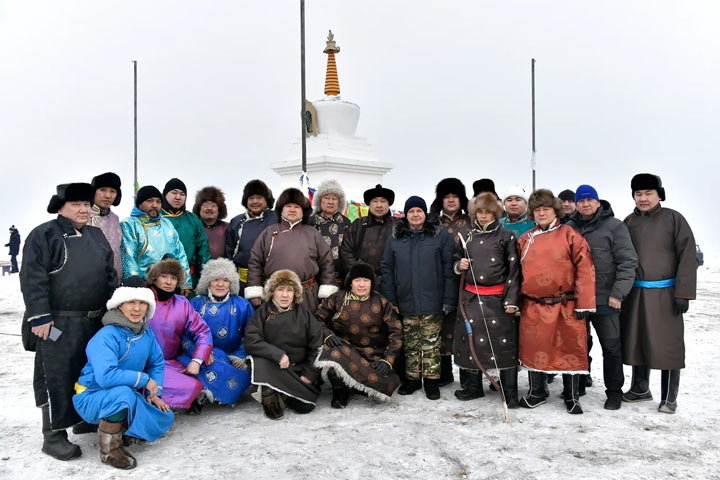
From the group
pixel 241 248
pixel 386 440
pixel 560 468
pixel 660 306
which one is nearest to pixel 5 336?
pixel 241 248

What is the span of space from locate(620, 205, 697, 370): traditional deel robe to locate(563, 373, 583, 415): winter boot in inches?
20.2

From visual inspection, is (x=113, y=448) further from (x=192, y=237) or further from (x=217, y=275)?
(x=192, y=237)

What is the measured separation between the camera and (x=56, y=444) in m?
3.54

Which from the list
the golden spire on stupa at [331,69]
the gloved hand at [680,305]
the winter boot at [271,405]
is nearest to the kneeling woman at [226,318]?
the winter boot at [271,405]

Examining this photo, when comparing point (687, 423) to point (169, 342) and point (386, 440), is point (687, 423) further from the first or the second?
point (169, 342)

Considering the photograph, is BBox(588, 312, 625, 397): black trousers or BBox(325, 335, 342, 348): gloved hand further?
BBox(325, 335, 342, 348): gloved hand

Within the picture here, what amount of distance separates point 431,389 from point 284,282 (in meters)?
1.59

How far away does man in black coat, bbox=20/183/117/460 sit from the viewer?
342 cm

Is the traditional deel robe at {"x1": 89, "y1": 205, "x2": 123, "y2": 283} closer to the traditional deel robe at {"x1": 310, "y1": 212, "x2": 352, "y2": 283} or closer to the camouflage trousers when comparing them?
the traditional deel robe at {"x1": 310, "y1": 212, "x2": 352, "y2": 283}

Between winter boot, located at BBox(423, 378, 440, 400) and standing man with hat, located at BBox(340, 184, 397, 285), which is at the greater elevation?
standing man with hat, located at BBox(340, 184, 397, 285)

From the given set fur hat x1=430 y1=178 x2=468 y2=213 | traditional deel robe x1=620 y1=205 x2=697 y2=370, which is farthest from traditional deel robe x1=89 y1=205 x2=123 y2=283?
traditional deel robe x1=620 y1=205 x2=697 y2=370

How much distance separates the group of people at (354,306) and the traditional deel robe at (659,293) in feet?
0.04

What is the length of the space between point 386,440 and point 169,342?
182 cm

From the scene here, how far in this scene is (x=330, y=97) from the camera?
15133mm
